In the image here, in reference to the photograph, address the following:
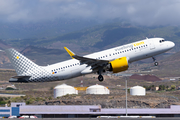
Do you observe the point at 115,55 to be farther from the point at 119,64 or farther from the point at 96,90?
the point at 96,90

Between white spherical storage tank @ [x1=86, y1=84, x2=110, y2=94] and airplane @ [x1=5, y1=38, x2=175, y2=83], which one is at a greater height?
airplane @ [x1=5, y1=38, x2=175, y2=83]

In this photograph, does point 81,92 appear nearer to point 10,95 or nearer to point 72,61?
point 10,95

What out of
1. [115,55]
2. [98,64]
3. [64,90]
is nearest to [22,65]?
[98,64]

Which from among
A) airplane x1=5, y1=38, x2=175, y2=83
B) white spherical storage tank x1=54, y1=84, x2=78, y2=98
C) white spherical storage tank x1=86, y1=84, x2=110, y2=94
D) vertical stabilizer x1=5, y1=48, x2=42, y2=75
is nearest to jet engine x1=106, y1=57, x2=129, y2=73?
airplane x1=5, y1=38, x2=175, y2=83

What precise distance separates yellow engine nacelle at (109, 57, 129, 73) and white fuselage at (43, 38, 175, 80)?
1424 millimetres

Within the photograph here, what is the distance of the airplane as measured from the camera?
171ft

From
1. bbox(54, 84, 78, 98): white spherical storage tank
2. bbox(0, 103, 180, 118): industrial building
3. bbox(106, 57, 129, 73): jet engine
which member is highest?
bbox(106, 57, 129, 73): jet engine

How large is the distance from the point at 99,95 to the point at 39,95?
25398mm

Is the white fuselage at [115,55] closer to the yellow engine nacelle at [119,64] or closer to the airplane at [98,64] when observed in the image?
the airplane at [98,64]

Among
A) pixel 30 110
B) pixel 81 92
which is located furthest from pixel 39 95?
pixel 81 92

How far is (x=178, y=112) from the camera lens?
83812mm

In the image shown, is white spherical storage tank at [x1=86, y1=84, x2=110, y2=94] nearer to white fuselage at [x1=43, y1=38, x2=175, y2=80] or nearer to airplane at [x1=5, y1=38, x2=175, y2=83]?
airplane at [x1=5, y1=38, x2=175, y2=83]

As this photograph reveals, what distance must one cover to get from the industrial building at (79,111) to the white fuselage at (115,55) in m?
30.2

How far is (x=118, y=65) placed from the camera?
5162 centimetres
